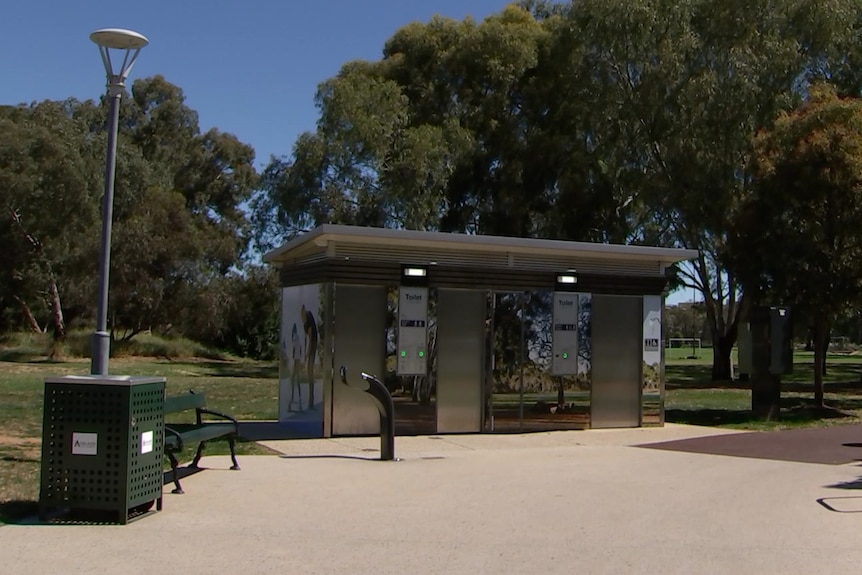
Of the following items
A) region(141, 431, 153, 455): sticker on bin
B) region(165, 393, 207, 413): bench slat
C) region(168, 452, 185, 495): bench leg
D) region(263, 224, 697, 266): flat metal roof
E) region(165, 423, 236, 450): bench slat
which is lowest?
region(168, 452, 185, 495): bench leg

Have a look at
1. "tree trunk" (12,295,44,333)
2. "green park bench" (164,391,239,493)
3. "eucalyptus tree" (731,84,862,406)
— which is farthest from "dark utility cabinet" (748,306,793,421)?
"tree trunk" (12,295,44,333)

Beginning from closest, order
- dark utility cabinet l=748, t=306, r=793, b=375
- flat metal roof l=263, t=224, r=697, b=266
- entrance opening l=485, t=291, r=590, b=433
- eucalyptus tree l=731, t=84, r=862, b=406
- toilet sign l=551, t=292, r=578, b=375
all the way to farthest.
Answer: flat metal roof l=263, t=224, r=697, b=266 < entrance opening l=485, t=291, r=590, b=433 < toilet sign l=551, t=292, r=578, b=375 < dark utility cabinet l=748, t=306, r=793, b=375 < eucalyptus tree l=731, t=84, r=862, b=406

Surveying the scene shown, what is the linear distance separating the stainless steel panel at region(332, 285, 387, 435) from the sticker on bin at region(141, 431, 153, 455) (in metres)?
6.48

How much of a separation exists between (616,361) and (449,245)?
3981 millimetres

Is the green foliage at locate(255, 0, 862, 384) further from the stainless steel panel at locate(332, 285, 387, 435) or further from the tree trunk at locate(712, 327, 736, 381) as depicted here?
the stainless steel panel at locate(332, 285, 387, 435)

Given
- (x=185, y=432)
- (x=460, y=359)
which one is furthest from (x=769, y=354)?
(x=185, y=432)

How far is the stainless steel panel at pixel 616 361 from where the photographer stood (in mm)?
16594

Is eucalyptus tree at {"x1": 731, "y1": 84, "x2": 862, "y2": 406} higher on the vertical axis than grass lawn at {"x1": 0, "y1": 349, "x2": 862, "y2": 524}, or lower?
higher

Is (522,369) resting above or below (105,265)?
below

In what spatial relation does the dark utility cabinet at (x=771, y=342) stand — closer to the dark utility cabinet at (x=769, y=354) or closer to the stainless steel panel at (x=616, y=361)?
the dark utility cabinet at (x=769, y=354)

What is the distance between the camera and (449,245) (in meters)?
15.2

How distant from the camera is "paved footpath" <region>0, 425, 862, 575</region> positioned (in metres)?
6.84

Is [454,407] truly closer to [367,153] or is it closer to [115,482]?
[115,482]

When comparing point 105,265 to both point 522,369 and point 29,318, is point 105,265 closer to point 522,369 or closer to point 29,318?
point 522,369
